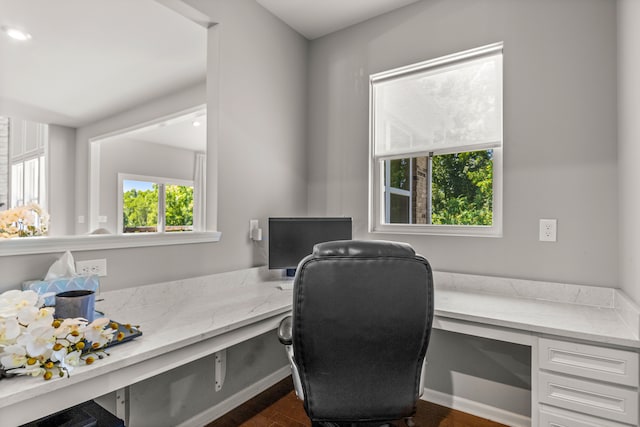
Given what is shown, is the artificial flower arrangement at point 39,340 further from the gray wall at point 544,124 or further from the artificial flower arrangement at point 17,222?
the gray wall at point 544,124

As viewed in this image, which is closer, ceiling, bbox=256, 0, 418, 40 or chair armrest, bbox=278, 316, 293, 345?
chair armrest, bbox=278, 316, 293, 345

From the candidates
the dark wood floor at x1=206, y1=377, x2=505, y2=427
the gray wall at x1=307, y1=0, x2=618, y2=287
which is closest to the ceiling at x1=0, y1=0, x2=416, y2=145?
the gray wall at x1=307, y1=0, x2=618, y2=287

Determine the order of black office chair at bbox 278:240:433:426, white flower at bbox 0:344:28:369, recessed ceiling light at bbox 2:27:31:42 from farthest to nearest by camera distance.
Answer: recessed ceiling light at bbox 2:27:31:42 → black office chair at bbox 278:240:433:426 → white flower at bbox 0:344:28:369

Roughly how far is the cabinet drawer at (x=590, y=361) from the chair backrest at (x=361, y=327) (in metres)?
0.59

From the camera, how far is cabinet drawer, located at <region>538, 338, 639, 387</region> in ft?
A: 4.38

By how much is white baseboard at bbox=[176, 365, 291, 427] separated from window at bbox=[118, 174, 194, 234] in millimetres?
4820

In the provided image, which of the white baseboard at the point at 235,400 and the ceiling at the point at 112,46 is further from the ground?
the ceiling at the point at 112,46

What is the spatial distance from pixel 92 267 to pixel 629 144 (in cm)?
252

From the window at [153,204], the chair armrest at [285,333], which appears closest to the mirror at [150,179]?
the window at [153,204]

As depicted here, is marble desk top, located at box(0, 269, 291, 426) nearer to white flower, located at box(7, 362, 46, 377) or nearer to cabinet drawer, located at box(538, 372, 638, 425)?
white flower, located at box(7, 362, 46, 377)

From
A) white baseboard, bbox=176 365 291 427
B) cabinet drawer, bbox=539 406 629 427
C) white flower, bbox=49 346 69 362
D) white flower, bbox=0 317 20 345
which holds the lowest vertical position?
white baseboard, bbox=176 365 291 427

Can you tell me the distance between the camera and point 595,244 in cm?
186

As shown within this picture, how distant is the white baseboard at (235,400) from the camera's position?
6.61ft

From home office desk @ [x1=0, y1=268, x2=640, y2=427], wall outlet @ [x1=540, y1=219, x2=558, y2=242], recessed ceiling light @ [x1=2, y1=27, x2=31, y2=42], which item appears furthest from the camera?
recessed ceiling light @ [x1=2, y1=27, x2=31, y2=42]
